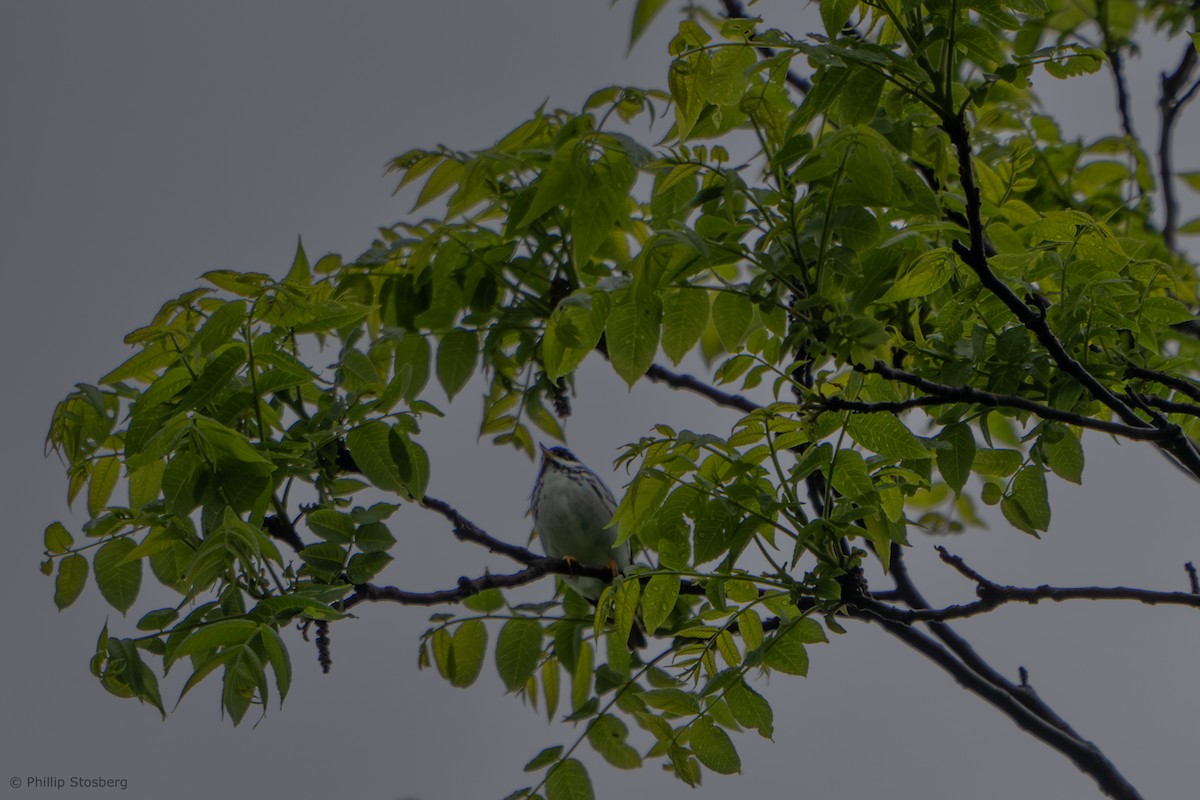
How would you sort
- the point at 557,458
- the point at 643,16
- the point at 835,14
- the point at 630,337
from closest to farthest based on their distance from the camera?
the point at 643,16
the point at 835,14
the point at 630,337
the point at 557,458

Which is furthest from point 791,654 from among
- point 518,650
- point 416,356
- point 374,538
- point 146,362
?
point 146,362

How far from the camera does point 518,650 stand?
3.31 m

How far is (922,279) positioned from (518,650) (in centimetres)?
155

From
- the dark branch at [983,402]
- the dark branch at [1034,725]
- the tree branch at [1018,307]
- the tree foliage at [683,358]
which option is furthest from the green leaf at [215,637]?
the dark branch at [1034,725]

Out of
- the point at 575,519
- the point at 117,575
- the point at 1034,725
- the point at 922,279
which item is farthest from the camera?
the point at 575,519

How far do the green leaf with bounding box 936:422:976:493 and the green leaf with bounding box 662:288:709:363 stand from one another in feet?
2.17

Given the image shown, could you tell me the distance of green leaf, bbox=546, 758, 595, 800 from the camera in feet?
10.2

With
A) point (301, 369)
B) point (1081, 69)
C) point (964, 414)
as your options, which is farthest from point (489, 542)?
point (1081, 69)

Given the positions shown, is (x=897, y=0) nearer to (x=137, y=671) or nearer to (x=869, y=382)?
(x=869, y=382)

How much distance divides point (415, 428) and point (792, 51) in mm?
1315

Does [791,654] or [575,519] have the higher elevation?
[575,519]

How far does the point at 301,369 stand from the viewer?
2793mm

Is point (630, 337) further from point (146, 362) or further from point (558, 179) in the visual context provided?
point (146, 362)

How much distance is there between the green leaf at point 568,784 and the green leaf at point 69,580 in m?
1.36
